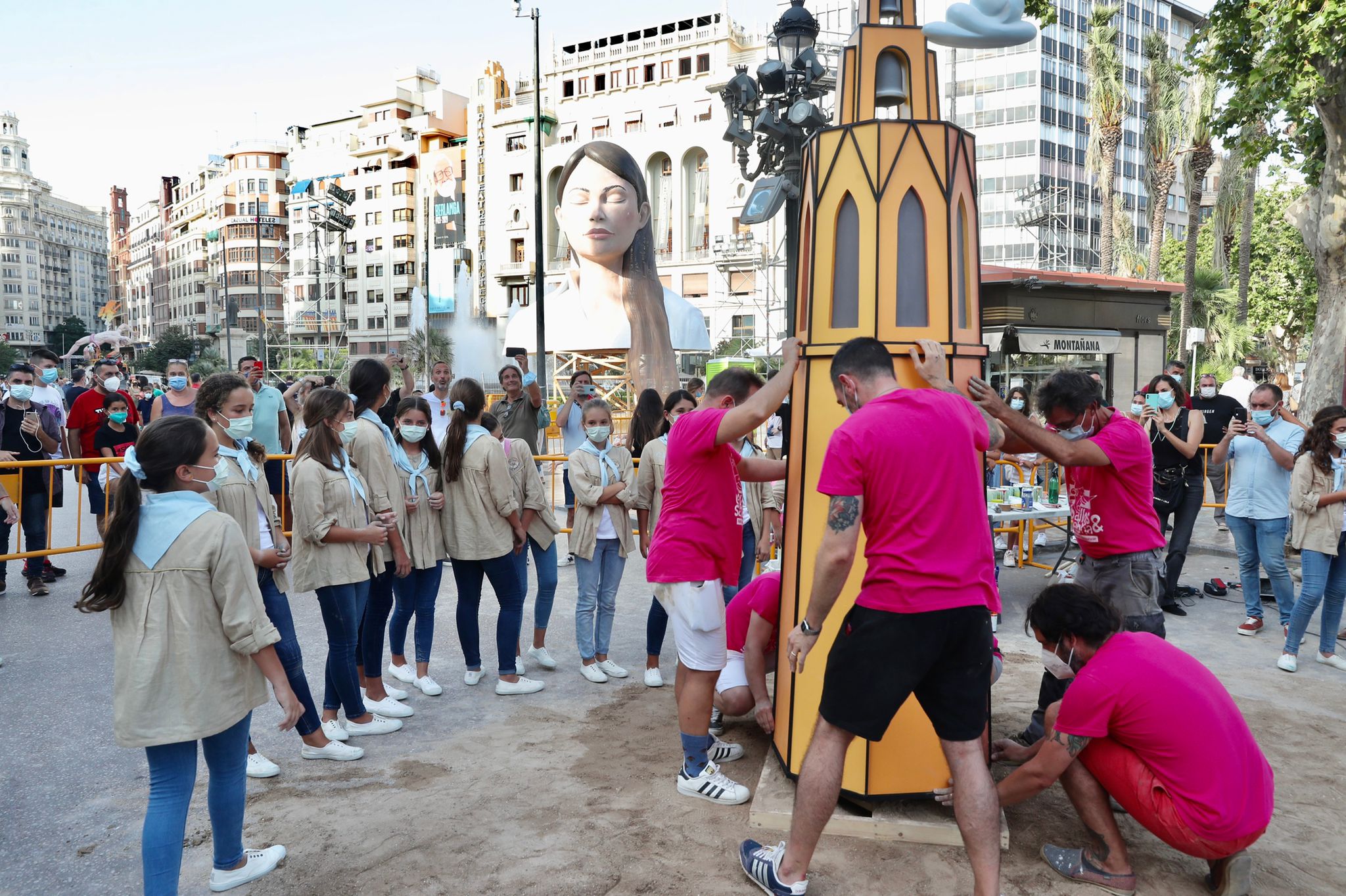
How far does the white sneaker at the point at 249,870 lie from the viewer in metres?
3.25

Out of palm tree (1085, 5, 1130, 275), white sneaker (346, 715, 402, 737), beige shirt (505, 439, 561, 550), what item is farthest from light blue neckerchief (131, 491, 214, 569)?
palm tree (1085, 5, 1130, 275)

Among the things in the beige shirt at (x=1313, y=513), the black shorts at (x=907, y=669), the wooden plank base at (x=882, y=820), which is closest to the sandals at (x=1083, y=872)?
the wooden plank base at (x=882, y=820)

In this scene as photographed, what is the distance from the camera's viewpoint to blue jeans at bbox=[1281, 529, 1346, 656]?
5824 millimetres

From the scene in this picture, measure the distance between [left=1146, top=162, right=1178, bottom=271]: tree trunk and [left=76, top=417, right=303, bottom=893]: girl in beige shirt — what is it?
29122 mm

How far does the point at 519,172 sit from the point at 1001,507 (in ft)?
180

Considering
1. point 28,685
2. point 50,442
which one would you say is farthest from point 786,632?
point 50,442

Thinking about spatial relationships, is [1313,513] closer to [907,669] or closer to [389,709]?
[907,669]

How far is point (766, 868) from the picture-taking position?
3.20 m

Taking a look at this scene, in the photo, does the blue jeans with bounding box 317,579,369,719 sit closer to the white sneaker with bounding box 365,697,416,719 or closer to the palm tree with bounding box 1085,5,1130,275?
the white sneaker with bounding box 365,697,416,719

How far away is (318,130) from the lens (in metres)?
79.9

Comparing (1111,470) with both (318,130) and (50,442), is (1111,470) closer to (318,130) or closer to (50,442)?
(50,442)

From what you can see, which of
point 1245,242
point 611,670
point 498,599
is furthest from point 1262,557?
point 1245,242

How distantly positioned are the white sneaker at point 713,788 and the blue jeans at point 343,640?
1849mm

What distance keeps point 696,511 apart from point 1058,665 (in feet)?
5.52
